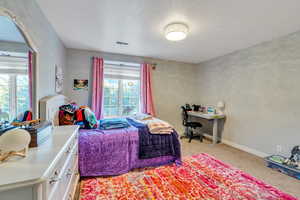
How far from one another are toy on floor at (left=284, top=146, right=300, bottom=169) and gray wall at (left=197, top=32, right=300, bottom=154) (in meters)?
0.18

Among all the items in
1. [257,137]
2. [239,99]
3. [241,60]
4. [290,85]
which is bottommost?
[257,137]

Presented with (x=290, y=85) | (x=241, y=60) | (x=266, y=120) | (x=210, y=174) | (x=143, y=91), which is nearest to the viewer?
(x=210, y=174)

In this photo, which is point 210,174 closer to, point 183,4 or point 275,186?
point 275,186

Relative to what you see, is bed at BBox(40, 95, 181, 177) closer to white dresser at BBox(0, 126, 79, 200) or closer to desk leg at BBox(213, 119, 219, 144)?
white dresser at BBox(0, 126, 79, 200)

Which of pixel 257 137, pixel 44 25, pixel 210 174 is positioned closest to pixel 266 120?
pixel 257 137

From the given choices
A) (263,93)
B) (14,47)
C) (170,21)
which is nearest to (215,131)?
(263,93)

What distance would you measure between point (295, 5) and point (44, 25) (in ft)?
10.7

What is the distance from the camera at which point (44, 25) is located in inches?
74.2

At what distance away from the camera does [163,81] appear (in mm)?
4148

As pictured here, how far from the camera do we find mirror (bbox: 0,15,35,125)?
40.1 inches

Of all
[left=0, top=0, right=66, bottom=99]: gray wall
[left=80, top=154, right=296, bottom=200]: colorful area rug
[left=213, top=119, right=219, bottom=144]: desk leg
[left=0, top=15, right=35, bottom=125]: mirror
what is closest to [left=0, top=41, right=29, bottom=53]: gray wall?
[left=0, top=15, right=35, bottom=125]: mirror

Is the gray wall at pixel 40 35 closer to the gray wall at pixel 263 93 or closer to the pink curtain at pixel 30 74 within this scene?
the pink curtain at pixel 30 74

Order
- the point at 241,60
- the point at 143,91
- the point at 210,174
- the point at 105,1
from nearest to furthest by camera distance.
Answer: the point at 105,1 < the point at 210,174 < the point at 241,60 < the point at 143,91

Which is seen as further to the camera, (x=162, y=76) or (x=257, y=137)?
(x=162, y=76)
